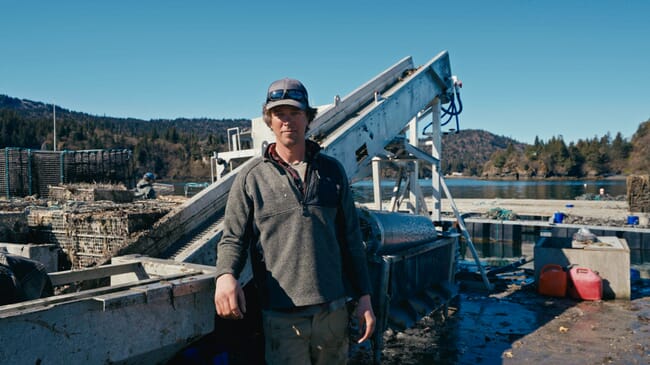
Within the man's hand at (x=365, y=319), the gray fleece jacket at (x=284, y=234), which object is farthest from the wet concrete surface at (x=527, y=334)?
the gray fleece jacket at (x=284, y=234)

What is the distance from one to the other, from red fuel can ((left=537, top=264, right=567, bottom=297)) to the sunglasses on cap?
29.0 feet

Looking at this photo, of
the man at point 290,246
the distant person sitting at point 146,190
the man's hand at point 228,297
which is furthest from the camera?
the distant person sitting at point 146,190

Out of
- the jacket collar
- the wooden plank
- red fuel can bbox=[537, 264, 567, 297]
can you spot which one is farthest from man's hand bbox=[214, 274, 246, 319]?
red fuel can bbox=[537, 264, 567, 297]

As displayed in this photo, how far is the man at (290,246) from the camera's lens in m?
2.44

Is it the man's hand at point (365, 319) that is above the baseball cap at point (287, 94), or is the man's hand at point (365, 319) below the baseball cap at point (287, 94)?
below

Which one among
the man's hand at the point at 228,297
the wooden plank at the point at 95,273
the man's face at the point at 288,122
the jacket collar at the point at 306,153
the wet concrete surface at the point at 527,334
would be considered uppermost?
the man's face at the point at 288,122

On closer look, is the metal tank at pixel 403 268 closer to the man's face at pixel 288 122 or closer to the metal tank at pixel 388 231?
the metal tank at pixel 388 231

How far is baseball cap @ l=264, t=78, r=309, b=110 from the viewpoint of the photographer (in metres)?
2.54

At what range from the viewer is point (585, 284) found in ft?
31.2

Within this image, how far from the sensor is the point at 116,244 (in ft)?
16.7

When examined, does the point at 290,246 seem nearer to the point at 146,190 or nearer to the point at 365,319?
the point at 365,319

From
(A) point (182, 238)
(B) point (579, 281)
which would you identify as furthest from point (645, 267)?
(A) point (182, 238)

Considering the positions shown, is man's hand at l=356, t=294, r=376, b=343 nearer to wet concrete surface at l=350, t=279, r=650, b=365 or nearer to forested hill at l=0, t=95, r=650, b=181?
wet concrete surface at l=350, t=279, r=650, b=365

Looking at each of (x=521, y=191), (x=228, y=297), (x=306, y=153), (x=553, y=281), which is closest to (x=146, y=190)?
(x=553, y=281)
